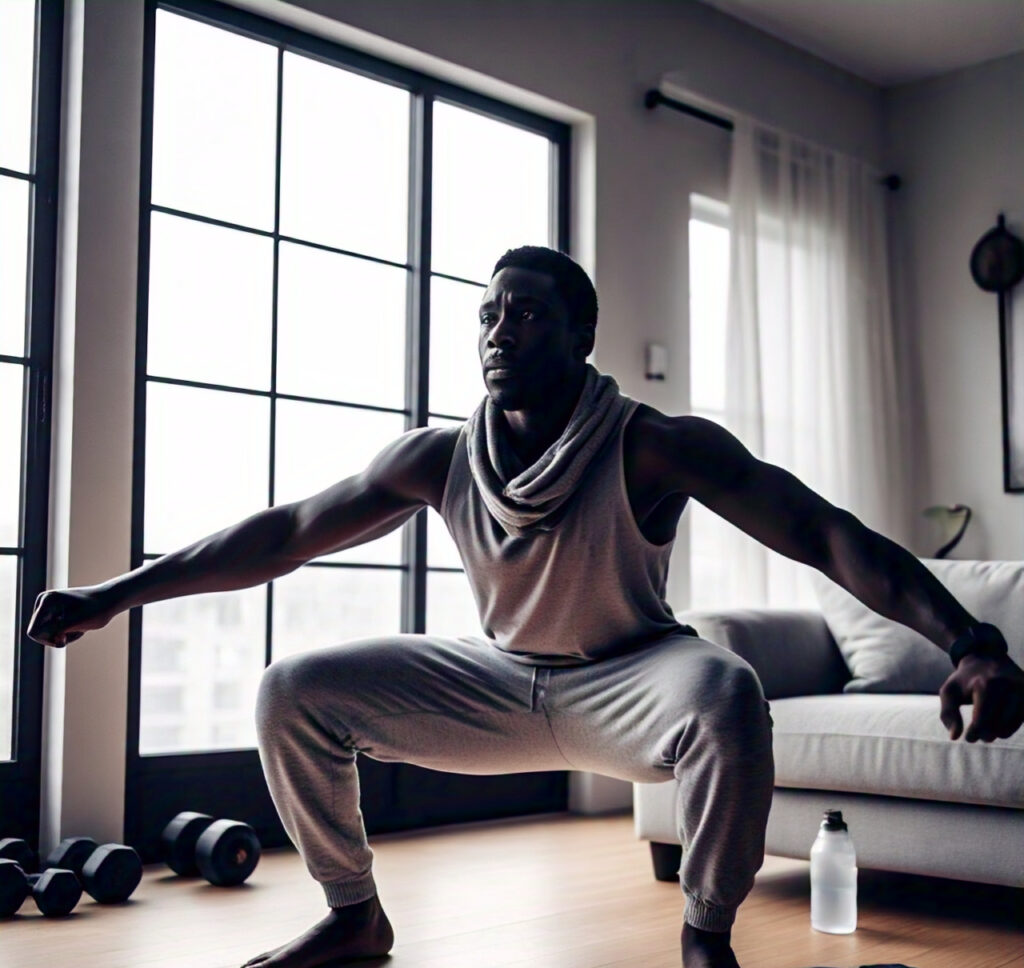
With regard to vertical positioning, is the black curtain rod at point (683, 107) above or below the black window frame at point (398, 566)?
above

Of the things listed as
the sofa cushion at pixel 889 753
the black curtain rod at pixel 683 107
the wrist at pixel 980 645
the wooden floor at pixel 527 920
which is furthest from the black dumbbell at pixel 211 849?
the black curtain rod at pixel 683 107

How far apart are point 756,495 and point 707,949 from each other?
0.61 metres

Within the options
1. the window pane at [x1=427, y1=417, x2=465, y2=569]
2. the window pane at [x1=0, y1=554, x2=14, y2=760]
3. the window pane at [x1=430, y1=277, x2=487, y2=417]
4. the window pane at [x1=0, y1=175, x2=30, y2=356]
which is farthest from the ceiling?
the window pane at [x1=0, y1=554, x2=14, y2=760]

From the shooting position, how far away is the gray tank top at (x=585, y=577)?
197 cm

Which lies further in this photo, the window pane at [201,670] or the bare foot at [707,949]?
the window pane at [201,670]

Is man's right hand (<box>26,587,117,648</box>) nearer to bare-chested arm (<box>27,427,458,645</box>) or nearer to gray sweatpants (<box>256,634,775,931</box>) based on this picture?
bare-chested arm (<box>27,427,458,645</box>)

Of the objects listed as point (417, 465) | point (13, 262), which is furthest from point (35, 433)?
point (417, 465)

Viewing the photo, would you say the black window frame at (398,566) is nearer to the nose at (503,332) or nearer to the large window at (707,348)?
the large window at (707,348)

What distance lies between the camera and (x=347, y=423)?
3.56 m

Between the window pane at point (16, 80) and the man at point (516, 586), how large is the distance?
1367 mm

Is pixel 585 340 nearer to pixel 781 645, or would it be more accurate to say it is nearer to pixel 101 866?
pixel 781 645

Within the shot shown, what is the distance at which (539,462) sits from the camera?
1.97 m

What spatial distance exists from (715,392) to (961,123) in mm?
1550

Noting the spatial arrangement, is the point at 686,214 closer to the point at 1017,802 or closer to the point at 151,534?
the point at 151,534
